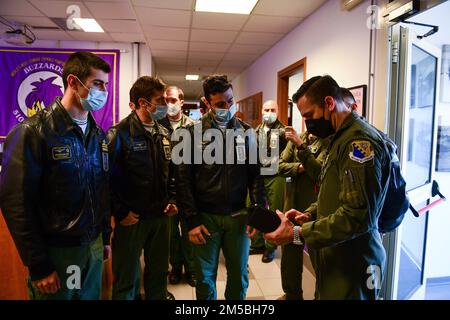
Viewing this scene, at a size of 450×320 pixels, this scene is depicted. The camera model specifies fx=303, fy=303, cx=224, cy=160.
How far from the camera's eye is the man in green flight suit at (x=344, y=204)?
1.12 m

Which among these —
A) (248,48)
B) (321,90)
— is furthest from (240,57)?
(321,90)

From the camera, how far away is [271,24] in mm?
3664

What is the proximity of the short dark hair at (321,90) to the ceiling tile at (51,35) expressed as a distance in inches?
170

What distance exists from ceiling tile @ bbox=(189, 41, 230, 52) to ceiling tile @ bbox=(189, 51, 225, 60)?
0.23m

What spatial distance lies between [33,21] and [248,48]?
301 centimetres

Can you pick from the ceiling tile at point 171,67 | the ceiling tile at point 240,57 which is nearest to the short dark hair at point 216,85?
the ceiling tile at point 240,57

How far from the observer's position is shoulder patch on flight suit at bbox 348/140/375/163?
3.70ft

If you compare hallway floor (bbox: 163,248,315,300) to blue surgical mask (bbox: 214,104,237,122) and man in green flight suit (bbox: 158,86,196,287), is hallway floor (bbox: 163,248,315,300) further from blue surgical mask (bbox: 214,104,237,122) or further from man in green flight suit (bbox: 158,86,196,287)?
blue surgical mask (bbox: 214,104,237,122)

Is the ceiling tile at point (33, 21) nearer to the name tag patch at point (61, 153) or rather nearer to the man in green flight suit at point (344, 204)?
the name tag patch at point (61, 153)

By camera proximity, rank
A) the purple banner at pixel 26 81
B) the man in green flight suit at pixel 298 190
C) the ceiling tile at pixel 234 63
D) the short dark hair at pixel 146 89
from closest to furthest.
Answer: the short dark hair at pixel 146 89 → the man in green flight suit at pixel 298 190 → the purple banner at pixel 26 81 → the ceiling tile at pixel 234 63

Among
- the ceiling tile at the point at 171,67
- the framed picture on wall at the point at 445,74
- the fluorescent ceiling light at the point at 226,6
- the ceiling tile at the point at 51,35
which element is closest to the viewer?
the framed picture on wall at the point at 445,74

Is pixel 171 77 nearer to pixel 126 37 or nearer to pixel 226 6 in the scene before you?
pixel 126 37
